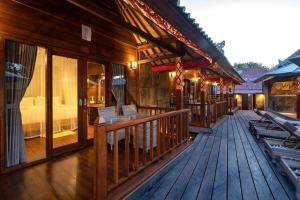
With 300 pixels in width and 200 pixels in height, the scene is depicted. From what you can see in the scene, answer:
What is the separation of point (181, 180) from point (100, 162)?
150 cm

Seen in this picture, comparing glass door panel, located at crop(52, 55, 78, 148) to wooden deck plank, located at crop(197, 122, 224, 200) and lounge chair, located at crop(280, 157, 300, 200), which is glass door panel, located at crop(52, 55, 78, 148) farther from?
lounge chair, located at crop(280, 157, 300, 200)

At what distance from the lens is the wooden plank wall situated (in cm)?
287

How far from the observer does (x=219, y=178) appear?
282cm

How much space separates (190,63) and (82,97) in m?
3.89

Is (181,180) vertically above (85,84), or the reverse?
(85,84)

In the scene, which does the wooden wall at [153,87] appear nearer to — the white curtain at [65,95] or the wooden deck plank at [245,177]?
the white curtain at [65,95]

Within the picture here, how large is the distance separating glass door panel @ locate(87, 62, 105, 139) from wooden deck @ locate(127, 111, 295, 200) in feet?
8.36

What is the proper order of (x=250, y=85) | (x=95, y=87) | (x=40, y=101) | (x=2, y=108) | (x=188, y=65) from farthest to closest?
(x=250, y=85) < (x=188, y=65) < (x=95, y=87) < (x=40, y=101) < (x=2, y=108)

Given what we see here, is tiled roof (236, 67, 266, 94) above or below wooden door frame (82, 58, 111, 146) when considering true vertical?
above

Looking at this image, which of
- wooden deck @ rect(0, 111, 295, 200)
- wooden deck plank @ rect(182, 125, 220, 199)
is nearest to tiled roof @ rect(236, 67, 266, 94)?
wooden deck plank @ rect(182, 125, 220, 199)

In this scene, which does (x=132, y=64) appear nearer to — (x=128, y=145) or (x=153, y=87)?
(x=153, y=87)

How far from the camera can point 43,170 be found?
2.94 meters

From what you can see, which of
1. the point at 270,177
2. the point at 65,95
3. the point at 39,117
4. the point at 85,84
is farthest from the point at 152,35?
the point at 270,177

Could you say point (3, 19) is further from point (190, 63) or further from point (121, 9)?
point (190, 63)
